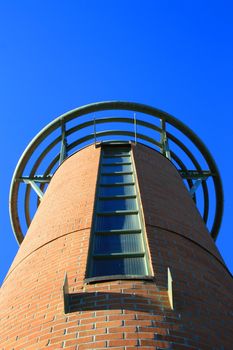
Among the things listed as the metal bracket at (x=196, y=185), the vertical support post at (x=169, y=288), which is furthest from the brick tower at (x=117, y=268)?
the metal bracket at (x=196, y=185)

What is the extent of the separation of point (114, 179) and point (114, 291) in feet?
12.8

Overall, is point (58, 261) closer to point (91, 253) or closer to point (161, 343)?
point (91, 253)

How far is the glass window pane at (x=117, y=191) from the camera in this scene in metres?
7.72

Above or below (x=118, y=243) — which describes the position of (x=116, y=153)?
above

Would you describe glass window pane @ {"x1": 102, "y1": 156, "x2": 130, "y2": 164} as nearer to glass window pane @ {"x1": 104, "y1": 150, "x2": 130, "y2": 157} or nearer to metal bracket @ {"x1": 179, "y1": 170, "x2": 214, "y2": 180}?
glass window pane @ {"x1": 104, "y1": 150, "x2": 130, "y2": 157}

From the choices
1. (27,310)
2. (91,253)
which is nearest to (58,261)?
(91,253)

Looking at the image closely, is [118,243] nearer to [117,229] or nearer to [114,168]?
[117,229]

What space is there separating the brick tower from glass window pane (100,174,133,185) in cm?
2

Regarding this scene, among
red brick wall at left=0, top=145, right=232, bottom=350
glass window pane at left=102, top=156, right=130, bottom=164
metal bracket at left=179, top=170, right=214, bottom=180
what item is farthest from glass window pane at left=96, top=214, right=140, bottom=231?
metal bracket at left=179, top=170, right=214, bottom=180

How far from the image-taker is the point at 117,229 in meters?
6.50

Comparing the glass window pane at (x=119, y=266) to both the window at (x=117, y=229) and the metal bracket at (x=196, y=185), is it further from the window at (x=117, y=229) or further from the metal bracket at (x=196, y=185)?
the metal bracket at (x=196, y=185)

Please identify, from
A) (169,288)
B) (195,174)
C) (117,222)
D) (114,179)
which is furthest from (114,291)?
(195,174)

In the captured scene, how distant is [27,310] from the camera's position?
16.0 ft

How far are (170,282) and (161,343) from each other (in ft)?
2.76
